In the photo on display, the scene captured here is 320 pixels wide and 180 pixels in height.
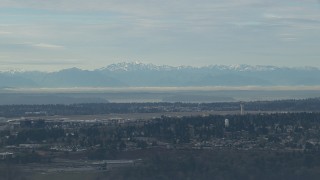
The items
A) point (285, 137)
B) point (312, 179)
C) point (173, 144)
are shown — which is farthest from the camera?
point (285, 137)

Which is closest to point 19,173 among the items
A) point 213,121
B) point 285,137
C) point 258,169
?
point 258,169

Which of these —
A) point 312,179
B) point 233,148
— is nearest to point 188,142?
point 233,148

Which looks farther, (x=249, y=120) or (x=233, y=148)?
(x=249, y=120)

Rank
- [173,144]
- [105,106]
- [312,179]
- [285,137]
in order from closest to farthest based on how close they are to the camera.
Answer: [312,179] < [173,144] < [285,137] < [105,106]

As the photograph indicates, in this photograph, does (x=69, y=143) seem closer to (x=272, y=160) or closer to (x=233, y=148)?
(x=233, y=148)

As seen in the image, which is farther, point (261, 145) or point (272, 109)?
point (272, 109)

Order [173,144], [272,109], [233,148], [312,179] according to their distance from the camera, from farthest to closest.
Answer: [272,109] < [173,144] < [233,148] < [312,179]

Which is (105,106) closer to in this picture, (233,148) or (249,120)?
(249,120)

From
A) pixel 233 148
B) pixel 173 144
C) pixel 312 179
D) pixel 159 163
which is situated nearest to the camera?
pixel 312 179

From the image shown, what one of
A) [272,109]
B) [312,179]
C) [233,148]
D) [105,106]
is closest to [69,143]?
[233,148]
